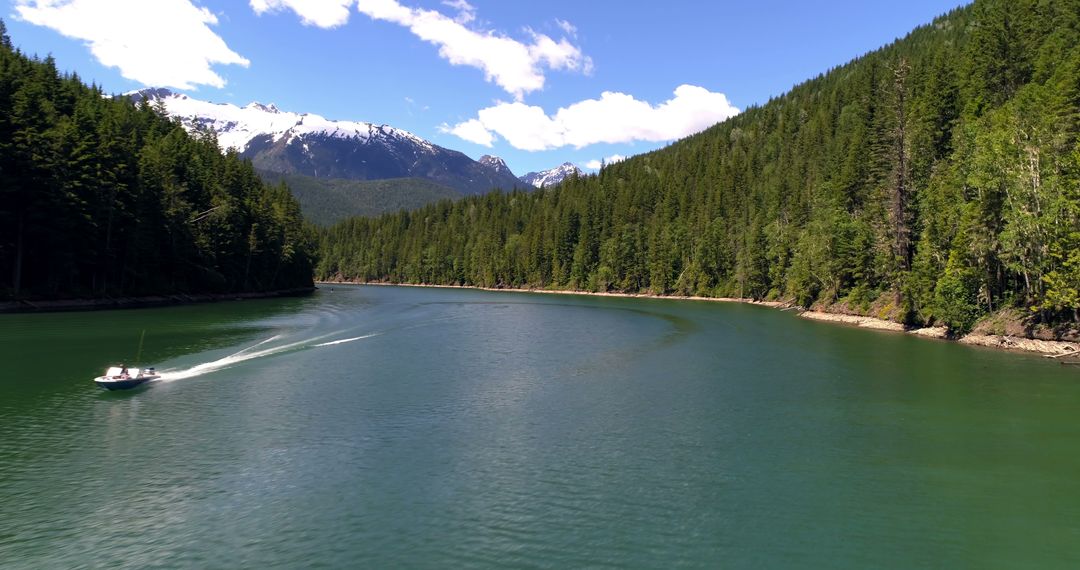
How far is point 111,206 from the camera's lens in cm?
8231

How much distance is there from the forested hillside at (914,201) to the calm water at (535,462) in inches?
494

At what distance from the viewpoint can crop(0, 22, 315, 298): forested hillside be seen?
72562 mm

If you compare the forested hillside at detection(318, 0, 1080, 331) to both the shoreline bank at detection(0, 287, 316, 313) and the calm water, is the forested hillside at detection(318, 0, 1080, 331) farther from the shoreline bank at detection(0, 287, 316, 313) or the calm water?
the shoreline bank at detection(0, 287, 316, 313)

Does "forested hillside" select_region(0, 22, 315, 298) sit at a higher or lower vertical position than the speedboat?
higher

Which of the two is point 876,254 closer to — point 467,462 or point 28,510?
point 467,462

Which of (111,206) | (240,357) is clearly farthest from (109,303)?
(240,357)

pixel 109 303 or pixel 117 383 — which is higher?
pixel 109 303

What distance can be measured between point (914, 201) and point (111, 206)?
106144 mm

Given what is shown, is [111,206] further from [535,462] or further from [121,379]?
[535,462]

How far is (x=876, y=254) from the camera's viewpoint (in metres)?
75.1

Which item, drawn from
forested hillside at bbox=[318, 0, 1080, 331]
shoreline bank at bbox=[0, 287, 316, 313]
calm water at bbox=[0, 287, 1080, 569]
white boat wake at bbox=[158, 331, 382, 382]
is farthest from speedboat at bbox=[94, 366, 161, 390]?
forested hillside at bbox=[318, 0, 1080, 331]

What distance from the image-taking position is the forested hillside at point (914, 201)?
165 ft

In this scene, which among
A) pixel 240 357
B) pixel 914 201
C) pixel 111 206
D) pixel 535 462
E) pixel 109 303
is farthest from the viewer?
pixel 111 206

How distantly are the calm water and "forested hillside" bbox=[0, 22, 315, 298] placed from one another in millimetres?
36001
